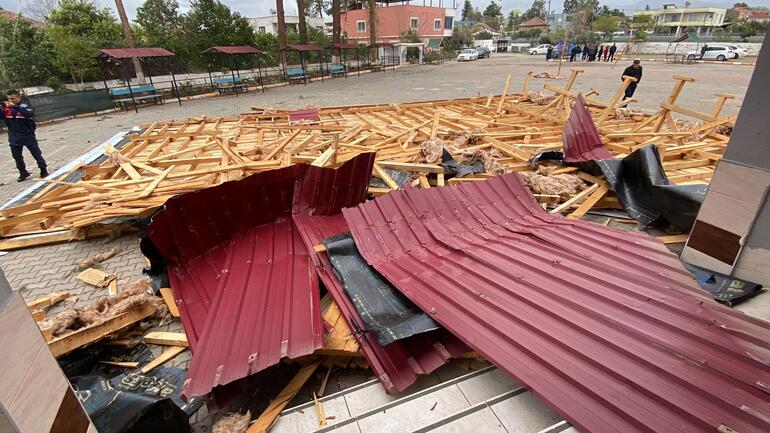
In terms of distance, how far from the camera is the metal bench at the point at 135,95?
18.0m

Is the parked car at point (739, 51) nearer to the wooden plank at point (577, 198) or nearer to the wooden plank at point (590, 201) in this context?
the wooden plank at point (590, 201)

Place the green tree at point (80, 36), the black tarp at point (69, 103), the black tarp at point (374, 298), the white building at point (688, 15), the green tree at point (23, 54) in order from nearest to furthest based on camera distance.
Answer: the black tarp at point (374, 298)
the black tarp at point (69, 103)
the green tree at point (23, 54)
the green tree at point (80, 36)
the white building at point (688, 15)

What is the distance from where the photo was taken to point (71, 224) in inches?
Answer: 222

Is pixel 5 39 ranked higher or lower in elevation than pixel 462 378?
higher

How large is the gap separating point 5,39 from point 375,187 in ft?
90.6

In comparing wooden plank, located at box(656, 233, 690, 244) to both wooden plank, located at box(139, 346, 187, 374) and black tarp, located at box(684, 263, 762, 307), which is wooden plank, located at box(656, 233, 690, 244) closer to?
black tarp, located at box(684, 263, 762, 307)

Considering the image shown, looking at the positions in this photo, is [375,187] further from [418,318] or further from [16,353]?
[16,353]

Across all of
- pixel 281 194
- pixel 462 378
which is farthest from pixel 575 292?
pixel 281 194

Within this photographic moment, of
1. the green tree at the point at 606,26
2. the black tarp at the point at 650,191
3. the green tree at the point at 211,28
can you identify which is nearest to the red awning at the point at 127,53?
the green tree at the point at 211,28

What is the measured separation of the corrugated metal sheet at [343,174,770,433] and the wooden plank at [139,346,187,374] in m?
2.14

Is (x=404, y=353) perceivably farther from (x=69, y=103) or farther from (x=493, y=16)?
(x=493, y=16)

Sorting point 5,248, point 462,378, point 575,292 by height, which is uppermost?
point 575,292

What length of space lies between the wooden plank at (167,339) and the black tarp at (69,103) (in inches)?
704

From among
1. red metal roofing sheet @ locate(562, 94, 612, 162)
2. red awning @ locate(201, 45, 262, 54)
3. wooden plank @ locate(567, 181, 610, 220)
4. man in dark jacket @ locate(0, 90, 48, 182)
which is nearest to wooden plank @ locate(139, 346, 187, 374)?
wooden plank @ locate(567, 181, 610, 220)
